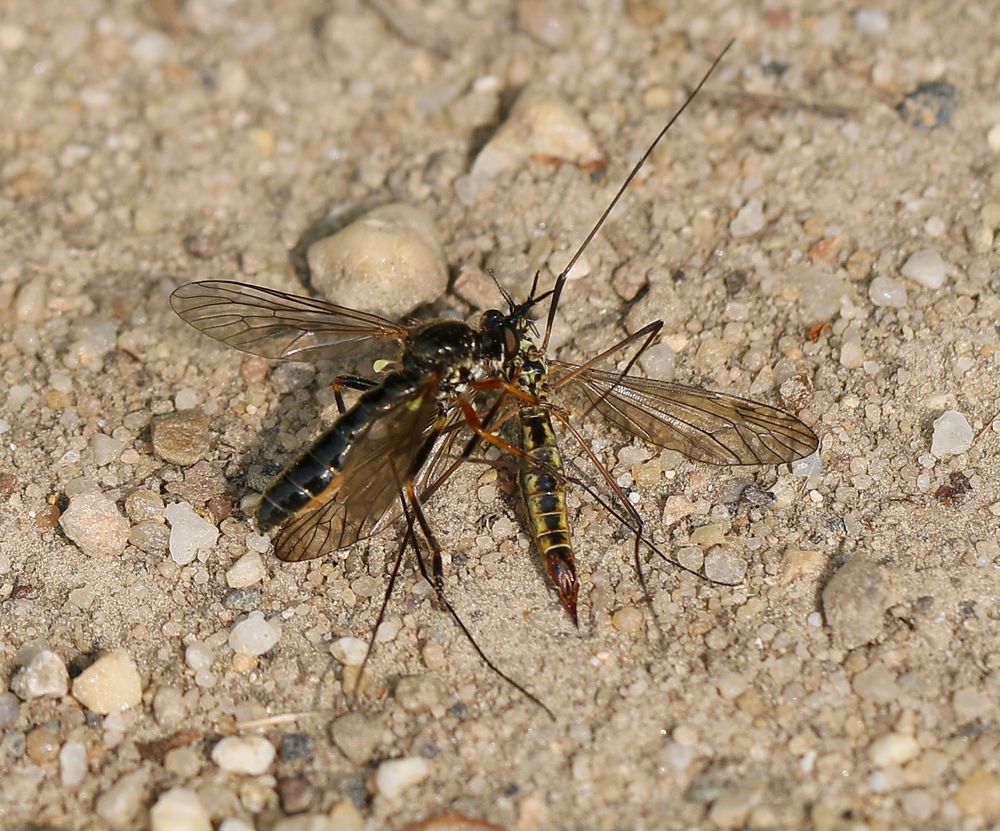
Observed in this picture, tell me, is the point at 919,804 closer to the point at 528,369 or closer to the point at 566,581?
the point at 566,581

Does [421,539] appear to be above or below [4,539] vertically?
above

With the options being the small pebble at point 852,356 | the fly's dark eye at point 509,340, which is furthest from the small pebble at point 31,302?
the small pebble at point 852,356

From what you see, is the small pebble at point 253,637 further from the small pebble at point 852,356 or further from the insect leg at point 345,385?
the small pebble at point 852,356

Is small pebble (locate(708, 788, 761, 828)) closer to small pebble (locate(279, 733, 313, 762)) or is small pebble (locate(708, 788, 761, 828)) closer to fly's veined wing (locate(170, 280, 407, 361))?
small pebble (locate(279, 733, 313, 762))

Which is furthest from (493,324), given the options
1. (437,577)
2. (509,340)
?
(437,577)

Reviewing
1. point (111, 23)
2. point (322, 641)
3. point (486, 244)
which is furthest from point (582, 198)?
point (111, 23)

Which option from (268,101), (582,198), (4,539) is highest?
(582,198)

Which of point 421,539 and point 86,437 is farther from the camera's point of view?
point 86,437

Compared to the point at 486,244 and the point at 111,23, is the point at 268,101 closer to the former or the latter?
the point at 111,23
